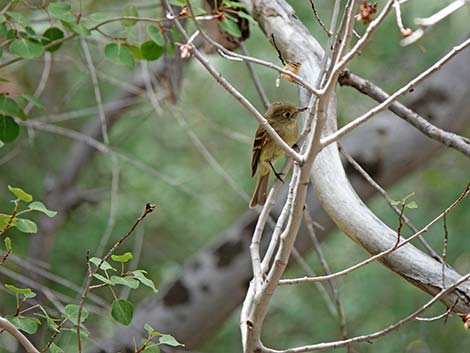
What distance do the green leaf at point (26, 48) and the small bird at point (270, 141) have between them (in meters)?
0.74

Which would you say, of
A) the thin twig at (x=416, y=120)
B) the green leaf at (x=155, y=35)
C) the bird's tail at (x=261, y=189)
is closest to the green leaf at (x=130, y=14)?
the green leaf at (x=155, y=35)

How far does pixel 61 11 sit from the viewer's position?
9.02 ft

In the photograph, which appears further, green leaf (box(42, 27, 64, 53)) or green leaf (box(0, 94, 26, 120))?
green leaf (box(42, 27, 64, 53))

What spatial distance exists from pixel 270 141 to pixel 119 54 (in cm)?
69

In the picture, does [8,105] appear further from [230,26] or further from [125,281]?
[125,281]

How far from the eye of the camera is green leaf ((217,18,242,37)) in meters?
2.83

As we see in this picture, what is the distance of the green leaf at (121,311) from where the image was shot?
2.12 meters

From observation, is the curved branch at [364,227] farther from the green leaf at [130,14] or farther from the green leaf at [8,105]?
the green leaf at [8,105]

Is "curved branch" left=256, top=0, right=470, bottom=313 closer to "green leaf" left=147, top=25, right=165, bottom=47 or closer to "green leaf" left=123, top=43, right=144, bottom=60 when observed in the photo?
"green leaf" left=147, top=25, right=165, bottom=47

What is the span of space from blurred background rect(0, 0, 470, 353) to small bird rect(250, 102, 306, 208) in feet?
5.23

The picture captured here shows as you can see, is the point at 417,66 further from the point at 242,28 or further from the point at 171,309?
the point at 242,28

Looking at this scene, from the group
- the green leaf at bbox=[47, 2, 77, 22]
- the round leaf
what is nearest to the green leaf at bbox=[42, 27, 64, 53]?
the green leaf at bbox=[47, 2, 77, 22]

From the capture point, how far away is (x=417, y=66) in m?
5.67

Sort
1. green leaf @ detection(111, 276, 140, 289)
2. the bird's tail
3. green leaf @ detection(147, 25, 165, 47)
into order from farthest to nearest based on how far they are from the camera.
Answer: the bird's tail < green leaf @ detection(147, 25, 165, 47) < green leaf @ detection(111, 276, 140, 289)
